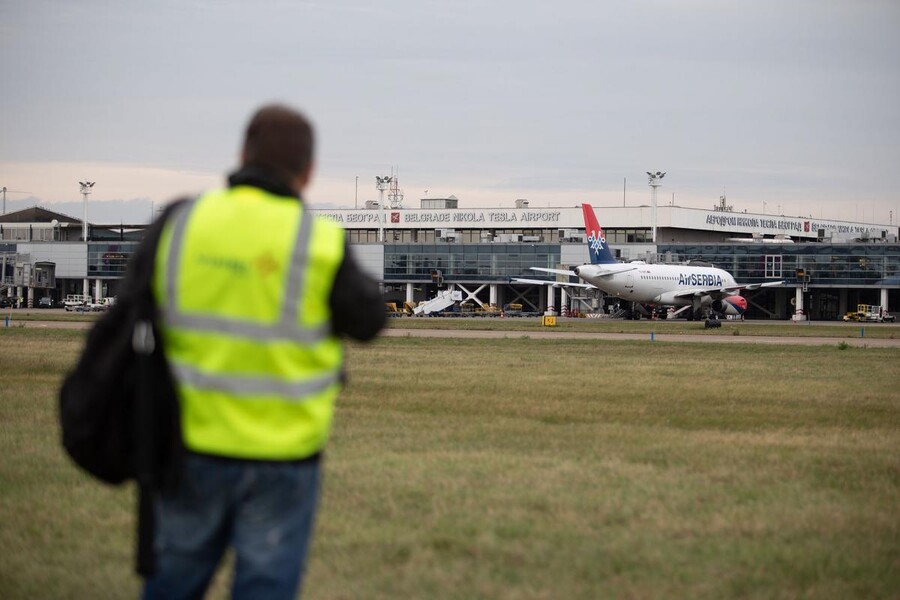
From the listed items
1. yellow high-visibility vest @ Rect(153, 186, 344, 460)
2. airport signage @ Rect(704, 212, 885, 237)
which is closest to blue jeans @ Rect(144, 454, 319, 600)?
yellow high-visibility vest @ Rect(153, 186, 344, 460)

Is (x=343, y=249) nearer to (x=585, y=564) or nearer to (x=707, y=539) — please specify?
(x=585, y=564)

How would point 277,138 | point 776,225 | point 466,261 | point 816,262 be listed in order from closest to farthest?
point 277,138 → point 816,262 → point 466,261 → point 776,225

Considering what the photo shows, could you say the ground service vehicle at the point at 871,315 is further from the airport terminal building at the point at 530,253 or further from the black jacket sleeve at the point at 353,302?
the black jacket sleeve at the point at 353,302

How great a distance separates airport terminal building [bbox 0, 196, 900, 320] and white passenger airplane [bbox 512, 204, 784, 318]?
14398 mm

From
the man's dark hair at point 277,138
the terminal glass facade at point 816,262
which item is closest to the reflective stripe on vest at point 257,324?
the man's dark hair at point 277,138

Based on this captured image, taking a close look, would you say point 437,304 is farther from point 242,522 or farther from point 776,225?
point 242,522

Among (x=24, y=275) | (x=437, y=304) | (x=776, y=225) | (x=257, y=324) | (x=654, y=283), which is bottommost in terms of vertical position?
(x=437, y=304)

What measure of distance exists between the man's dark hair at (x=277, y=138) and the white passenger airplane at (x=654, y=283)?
79.4 m

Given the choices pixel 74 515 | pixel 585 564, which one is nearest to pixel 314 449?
pixel 585 564

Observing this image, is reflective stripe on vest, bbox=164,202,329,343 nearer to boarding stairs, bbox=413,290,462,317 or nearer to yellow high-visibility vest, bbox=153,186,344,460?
yellow high-visibility vest, bbox=153,186,344,460

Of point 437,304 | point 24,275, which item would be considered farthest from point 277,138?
point 24,275

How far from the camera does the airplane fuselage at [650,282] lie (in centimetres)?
8369

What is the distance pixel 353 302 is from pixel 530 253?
114858mm

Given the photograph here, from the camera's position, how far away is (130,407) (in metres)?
4.57
